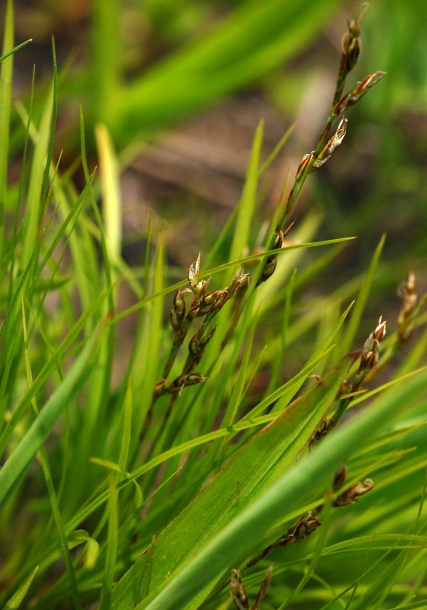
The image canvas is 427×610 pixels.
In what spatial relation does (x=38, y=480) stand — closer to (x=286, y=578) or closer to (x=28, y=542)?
(x=28, y=542)

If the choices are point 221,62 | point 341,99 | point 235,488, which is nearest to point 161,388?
point 235,488

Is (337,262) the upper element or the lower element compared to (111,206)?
lower

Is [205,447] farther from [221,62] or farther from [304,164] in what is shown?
[221,62]

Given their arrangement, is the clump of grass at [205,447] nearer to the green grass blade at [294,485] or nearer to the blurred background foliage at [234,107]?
the green grass blade at [294,485]

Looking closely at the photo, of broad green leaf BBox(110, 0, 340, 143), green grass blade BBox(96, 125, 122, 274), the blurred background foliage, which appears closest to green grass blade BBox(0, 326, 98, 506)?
green grass blade BBox(96, 125, 122, 274)

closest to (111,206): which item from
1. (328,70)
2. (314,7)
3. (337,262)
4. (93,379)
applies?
(93,379)

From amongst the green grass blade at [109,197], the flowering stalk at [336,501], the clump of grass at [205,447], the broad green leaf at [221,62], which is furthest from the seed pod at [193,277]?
the broad green leaf at [221,62]

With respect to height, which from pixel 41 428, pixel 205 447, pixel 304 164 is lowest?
pixel 205 447
